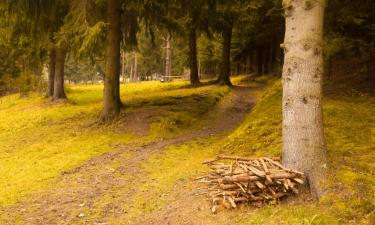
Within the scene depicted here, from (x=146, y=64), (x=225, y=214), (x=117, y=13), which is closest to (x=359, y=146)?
(x=225, y=214)

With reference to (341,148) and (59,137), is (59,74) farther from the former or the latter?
(341,148)

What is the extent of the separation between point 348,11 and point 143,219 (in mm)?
9305

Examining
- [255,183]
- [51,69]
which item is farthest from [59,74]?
[255,183]

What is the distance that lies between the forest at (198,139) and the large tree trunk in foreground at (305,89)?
0.02 metres

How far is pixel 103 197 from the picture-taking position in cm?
911

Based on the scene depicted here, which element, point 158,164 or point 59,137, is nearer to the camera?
point 158,164

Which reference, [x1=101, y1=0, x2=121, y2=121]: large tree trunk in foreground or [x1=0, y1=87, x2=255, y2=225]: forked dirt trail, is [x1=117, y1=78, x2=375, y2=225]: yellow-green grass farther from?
[x1=101, y1=0, x2=121, y2=121]: large tree trunk in foreground

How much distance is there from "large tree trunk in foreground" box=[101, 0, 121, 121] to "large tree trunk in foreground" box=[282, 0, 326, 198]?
1011 cm

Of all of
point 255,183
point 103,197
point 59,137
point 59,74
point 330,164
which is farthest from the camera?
point 59,74

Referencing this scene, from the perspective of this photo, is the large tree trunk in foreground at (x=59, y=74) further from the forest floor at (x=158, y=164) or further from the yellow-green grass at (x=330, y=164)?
the yellow-green grass at (x=330, y=164)

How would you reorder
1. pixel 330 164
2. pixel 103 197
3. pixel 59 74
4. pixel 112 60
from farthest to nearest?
pixel 59 74 < pixel 112 60 < pixel 103 197 < pixel 330 164

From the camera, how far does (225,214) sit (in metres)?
6.98

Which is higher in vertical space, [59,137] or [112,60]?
[112,60]

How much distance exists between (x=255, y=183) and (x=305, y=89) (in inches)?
70.8
